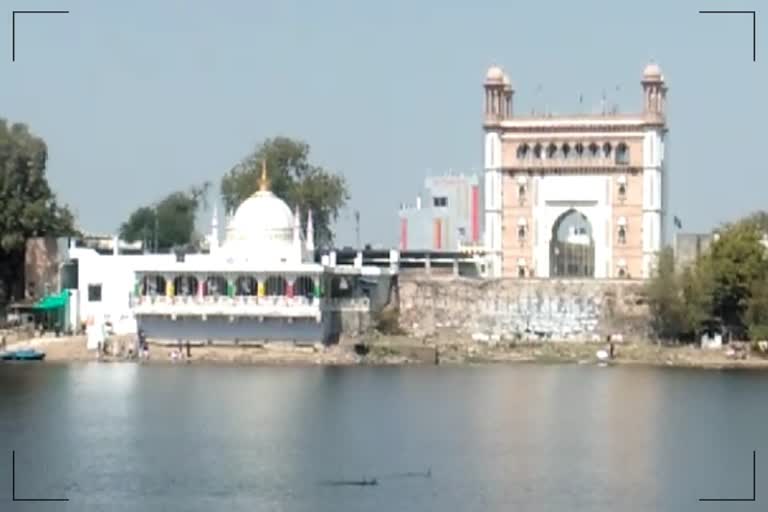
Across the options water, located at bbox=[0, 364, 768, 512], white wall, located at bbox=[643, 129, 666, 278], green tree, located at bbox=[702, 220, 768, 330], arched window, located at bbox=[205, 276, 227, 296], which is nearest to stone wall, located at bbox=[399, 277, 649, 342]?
green tree, located at bbox=[702, 220, 768, 330]

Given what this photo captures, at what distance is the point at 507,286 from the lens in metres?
82.5

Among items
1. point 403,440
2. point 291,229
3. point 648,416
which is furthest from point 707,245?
point 403,440

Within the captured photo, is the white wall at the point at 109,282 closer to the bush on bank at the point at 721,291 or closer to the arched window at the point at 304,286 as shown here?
the arched window at the point at 304,286

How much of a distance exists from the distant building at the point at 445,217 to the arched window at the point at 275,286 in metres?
43.2

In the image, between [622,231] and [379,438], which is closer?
[379,438]

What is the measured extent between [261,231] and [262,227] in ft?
0.51

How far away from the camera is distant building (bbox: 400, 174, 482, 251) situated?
12415cm

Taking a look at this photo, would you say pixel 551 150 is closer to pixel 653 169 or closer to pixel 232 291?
pixel 653 169

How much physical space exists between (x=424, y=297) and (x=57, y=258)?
1314cm

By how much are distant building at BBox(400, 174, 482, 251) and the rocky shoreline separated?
4335 centimetres

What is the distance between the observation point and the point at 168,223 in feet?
348

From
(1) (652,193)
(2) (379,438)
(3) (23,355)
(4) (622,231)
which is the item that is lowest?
(2) (379,438)

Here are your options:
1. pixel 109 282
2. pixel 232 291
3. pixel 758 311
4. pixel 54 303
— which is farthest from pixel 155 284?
pixel 758 311

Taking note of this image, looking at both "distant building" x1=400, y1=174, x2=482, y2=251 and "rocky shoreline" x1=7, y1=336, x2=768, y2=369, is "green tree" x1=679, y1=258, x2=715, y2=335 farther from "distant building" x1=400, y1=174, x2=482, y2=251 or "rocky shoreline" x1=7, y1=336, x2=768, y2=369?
"distant building" x1=400, y1=174, x2=482, y2=251
